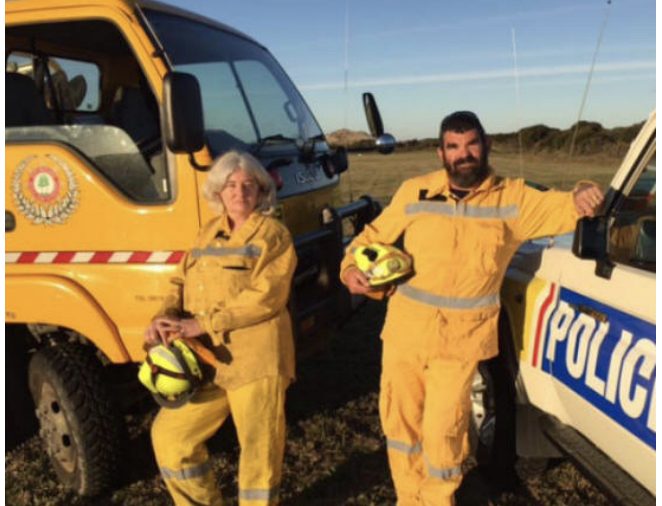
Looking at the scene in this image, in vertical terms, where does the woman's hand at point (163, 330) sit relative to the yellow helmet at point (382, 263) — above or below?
below

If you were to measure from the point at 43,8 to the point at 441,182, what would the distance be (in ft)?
7.47

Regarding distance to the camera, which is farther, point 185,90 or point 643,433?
point 185,90

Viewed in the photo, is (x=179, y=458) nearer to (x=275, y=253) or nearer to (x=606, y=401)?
(x=275, y=253)

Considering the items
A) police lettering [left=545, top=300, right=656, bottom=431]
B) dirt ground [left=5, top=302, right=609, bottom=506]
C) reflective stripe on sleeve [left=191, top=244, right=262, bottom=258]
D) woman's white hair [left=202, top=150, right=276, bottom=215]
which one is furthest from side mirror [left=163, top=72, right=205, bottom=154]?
dirt ground [left=5, top=302, right=609, bottom=506]

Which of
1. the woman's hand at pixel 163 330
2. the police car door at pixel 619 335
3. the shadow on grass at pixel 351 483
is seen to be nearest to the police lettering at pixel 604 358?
the police car door at pixel 619 335

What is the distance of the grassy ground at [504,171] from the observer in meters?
4.67

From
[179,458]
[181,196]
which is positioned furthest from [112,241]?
[179,458]

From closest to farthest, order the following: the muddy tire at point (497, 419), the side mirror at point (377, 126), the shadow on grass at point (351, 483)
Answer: the muddy tire at point (497, 419) → the shadow on grass at point (351, 483) → the side mirror at point (377, 126)

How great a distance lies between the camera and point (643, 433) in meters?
2.31

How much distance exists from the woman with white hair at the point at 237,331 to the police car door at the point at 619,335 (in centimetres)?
121

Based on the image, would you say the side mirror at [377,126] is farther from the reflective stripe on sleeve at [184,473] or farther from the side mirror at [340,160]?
the reflective stripe on sleeve at [184,473]

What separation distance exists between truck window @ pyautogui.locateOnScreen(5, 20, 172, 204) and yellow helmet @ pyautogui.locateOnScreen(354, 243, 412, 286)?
108 centimetres

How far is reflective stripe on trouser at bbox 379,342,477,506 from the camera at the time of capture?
2936 millimetres

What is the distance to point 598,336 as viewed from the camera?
255 centimetres
